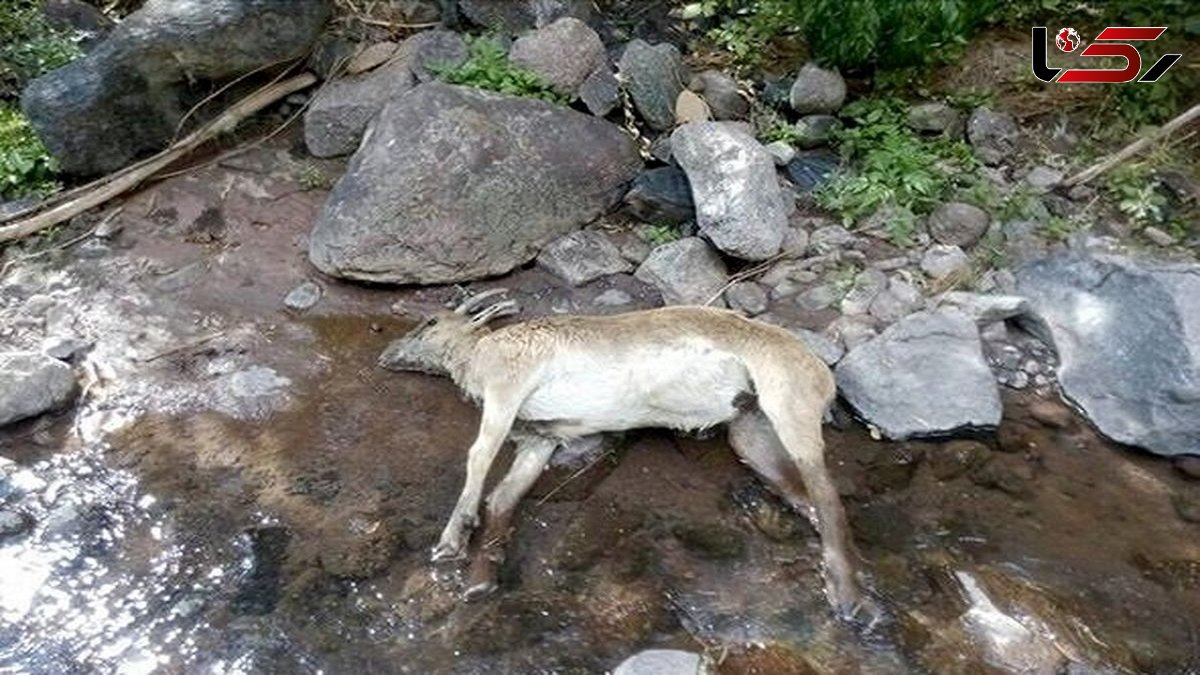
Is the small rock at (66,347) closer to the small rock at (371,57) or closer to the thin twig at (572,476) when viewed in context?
the small rock at (371,57)

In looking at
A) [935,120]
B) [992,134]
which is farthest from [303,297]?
[992,134]

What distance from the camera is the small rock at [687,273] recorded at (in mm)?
6426

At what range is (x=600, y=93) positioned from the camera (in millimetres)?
7328

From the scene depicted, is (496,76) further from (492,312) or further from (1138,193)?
(1138,193)

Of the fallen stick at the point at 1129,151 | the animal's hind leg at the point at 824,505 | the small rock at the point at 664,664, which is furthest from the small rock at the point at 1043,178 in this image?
the small rock at the point at 664,664

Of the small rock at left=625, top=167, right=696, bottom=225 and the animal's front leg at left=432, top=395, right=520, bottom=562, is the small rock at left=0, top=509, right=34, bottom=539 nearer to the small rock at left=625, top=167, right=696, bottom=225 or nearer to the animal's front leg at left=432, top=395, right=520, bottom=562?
the animal's front leg at left=432, top=395, right=520, bottom=562

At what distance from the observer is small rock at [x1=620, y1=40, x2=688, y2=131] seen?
287 inches

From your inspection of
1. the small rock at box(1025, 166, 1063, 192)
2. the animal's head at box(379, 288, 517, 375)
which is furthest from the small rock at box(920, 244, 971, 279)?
the animal's head at box(379, 288, 517, 375)

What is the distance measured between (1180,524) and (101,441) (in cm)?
537

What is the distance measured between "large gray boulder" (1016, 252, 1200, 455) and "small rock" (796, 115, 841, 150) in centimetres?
171

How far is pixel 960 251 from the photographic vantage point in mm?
6547

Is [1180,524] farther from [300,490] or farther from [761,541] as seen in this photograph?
[300,490]

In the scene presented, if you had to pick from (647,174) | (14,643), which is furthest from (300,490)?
(647,174)

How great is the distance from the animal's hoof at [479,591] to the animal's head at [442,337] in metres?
1.30
